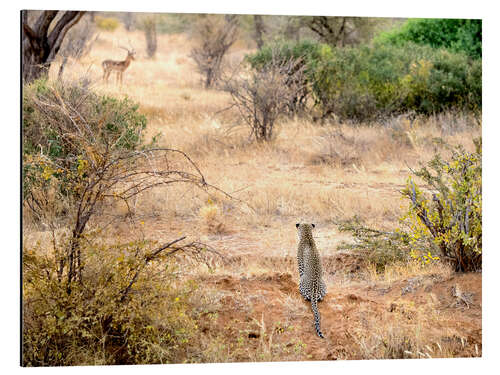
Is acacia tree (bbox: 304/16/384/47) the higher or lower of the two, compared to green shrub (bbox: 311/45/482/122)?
higher

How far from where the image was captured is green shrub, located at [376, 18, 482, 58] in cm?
912

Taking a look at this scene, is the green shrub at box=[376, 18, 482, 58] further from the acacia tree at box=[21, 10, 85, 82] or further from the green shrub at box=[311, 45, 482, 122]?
the acacia tree at box=[21, 10, 85, 82]

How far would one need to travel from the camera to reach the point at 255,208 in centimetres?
550

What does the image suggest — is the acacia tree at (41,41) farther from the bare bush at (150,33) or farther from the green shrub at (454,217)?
the bare bush at (150,33)

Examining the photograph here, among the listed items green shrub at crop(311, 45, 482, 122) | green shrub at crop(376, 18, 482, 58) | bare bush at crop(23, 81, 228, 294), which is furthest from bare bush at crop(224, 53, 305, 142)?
green shrub at crop(376, 18, 482, 58)

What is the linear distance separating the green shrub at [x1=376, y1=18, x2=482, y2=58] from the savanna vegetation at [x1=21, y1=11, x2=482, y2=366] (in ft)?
0.30

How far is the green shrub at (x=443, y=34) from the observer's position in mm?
9117

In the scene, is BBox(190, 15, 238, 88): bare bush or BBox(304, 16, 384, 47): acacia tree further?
BBox(190, 15, 238, 88): bare bush

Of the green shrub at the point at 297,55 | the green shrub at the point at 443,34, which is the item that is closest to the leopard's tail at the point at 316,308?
the green shrub at the point at 297,55

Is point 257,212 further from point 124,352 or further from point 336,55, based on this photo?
point 336,55

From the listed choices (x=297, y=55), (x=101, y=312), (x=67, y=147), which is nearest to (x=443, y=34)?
(x=297, y=55)

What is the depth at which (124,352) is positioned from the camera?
341cm

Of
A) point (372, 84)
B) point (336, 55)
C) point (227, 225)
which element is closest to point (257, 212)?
point (227, 225)

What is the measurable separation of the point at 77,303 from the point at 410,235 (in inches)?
87.4
